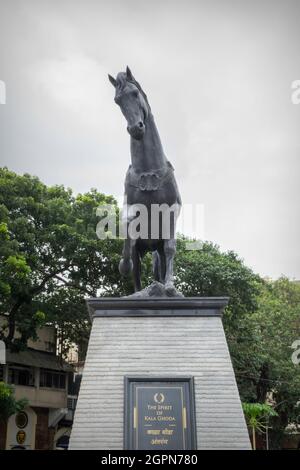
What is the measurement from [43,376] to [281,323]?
45.6 ft

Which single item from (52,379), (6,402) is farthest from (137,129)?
(52,379)

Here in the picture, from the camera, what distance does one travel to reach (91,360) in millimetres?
7926

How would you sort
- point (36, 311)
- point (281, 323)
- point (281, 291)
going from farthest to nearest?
point (281, 291)
point (281, 323)
point (36, 311)

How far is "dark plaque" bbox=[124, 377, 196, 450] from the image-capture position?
23.8ft

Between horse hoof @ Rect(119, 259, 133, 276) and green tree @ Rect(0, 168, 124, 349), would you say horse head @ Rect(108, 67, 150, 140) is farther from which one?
green tree @ Rect(0, 168, 124, 349)

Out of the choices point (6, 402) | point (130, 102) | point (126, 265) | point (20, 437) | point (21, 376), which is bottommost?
point (20, 437)

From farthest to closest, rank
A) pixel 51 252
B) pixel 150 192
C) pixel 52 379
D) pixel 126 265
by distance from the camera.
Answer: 1. pixel 52 379
2. pixel 51 252
3. pixel 126 265
4. pixel 150 192

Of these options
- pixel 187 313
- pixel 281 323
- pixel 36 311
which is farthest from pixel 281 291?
pixel 187 313

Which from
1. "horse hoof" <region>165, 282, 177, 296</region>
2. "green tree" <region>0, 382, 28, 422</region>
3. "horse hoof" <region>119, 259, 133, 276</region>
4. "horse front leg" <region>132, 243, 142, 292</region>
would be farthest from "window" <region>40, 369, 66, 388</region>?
"horse hoof" <region>165, 282, 177, 296</region>

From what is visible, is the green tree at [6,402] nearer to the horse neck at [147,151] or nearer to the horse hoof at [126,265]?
the horse hoof at [126,265]

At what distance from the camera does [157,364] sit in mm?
7852

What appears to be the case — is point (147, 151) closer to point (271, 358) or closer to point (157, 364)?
point (157, 364)

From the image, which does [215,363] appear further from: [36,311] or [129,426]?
[36,311]

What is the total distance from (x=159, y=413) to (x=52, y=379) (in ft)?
82.7
